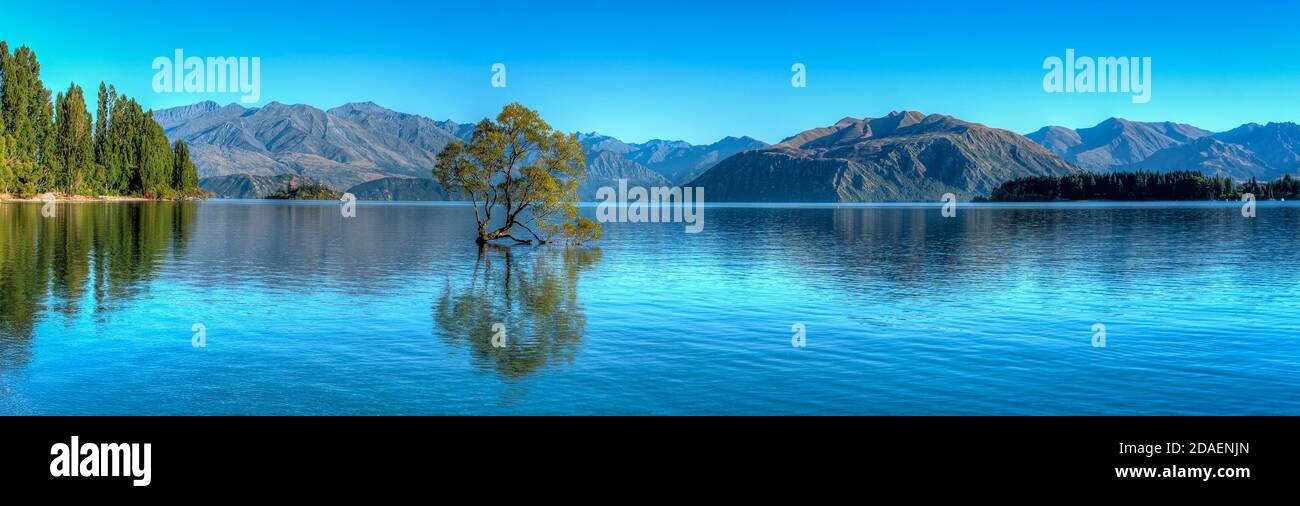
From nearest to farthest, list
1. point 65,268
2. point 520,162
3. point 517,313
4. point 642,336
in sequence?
point 642,336 < point 517,313 < point 65,268 < point 520,162

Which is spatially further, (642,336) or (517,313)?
(517,313)

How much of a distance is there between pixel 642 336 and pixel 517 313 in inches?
364

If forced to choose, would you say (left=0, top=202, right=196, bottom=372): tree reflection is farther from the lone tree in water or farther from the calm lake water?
the lone tree in water

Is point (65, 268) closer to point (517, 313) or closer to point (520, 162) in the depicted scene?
point (517, 313)

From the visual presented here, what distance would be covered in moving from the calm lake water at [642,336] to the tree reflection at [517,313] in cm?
20

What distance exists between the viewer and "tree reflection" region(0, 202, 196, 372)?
36938 millimetres

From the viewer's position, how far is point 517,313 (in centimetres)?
4134

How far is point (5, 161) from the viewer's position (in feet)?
598

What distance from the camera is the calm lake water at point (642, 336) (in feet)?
78.2

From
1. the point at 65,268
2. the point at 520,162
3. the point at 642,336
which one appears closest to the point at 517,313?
the point at 642,336

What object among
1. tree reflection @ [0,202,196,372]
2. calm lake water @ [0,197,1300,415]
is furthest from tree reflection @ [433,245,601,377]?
tree reflection @ [0,202,196,372]

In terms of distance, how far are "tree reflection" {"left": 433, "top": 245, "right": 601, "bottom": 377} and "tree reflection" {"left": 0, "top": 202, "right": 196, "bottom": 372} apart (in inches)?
568

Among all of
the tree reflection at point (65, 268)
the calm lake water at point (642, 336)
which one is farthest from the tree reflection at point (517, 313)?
the tree reflection at point (65, 268)

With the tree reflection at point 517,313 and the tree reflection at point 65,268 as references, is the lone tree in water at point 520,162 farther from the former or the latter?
the tree reflection at point 65,268
